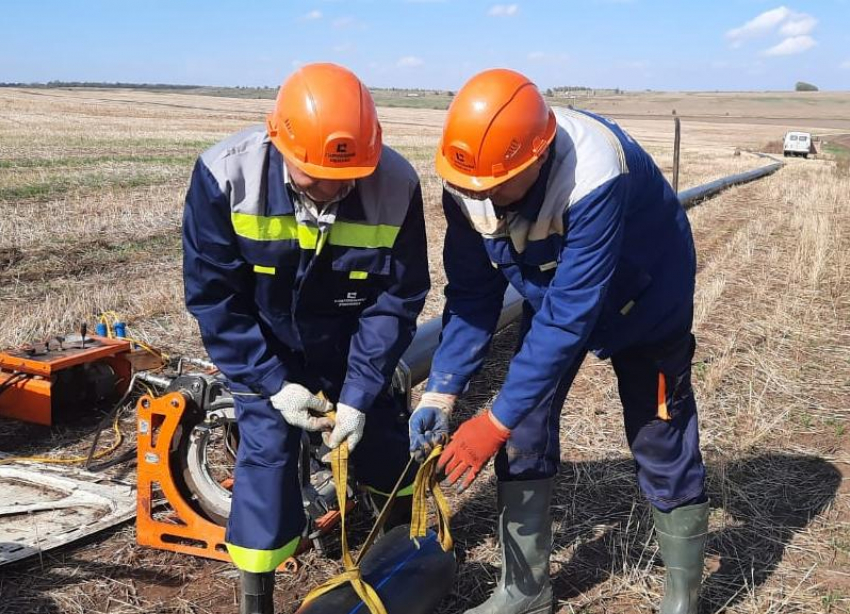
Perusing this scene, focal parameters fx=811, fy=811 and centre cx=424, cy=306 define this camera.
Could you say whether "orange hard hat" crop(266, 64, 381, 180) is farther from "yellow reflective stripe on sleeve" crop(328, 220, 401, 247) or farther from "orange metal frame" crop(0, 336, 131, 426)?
"orange metal frame" crop(0, 336, 131, 426)

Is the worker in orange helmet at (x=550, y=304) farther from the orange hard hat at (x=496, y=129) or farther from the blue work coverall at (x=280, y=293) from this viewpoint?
the blue work coverall at (x=280, y=293)

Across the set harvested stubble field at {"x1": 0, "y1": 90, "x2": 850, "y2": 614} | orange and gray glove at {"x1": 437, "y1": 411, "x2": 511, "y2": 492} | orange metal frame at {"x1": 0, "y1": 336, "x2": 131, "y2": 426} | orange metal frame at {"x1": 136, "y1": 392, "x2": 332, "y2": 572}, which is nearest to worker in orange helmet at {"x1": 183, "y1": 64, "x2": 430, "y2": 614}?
orange and gray glove at {"x1": 437, "y1": 411, "x2": 511, "y2": 492}

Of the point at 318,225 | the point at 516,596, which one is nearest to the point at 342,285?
the point at 318,225

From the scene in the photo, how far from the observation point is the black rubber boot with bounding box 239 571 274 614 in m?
2.81

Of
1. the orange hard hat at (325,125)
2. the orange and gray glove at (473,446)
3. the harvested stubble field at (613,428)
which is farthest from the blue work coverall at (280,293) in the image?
the harvested stubble field at (613,428)

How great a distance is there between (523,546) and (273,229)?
1.48 m

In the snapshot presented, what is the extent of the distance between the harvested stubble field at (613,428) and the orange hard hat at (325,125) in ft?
5.78

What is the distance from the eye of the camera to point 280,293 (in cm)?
282

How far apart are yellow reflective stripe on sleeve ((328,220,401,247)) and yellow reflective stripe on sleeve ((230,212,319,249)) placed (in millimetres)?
84

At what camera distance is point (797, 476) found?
169 inches

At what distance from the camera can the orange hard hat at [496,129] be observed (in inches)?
94.7

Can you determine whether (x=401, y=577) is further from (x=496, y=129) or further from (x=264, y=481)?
(x=496, y=129)

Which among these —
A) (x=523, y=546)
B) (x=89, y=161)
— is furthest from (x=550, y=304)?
(x=89, y=161)

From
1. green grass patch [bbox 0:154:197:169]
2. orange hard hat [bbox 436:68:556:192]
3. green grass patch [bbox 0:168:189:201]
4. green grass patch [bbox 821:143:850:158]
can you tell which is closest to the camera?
orange hard hat [bbox 436:68:556:192]
